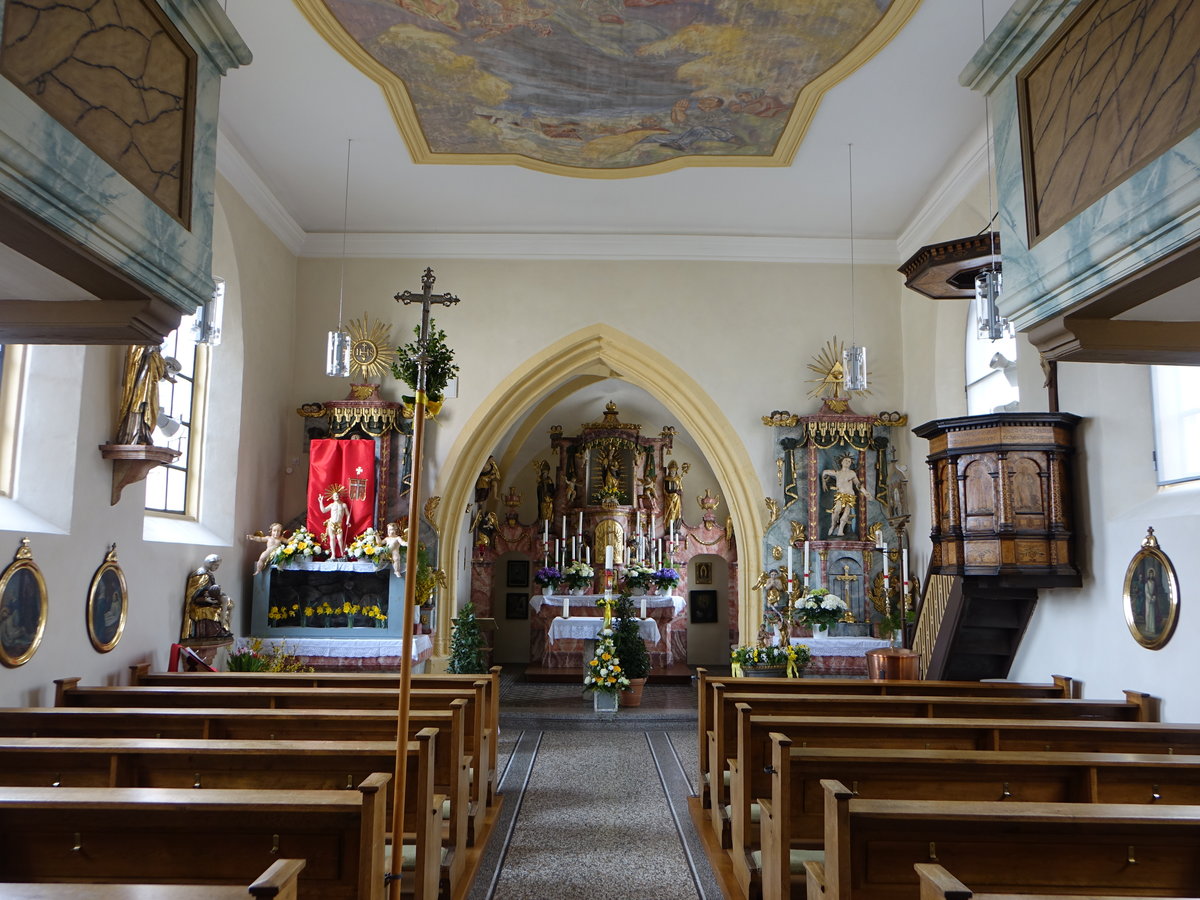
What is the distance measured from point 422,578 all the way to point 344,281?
4107 millimetres

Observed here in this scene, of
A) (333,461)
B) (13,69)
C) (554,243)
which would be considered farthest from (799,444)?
(13,69)

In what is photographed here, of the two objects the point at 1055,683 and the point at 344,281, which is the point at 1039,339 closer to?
the point at 1055,683

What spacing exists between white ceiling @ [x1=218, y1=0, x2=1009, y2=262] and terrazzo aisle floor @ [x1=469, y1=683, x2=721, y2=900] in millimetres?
6022

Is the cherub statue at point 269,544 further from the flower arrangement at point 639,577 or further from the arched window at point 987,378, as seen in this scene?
the arched window at point 987,378

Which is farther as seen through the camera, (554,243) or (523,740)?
(554,243)

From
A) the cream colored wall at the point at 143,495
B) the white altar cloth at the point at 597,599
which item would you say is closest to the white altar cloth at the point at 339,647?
the cream colored wall at the point at 143,495

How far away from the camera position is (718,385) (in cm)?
1162

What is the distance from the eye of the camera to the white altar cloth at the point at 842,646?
1041 cm

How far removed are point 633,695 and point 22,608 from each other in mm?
6863

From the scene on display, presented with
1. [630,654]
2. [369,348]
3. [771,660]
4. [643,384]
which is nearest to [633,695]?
[630,654]

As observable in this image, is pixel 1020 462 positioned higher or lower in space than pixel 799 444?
lower

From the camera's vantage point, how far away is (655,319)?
11742 mm

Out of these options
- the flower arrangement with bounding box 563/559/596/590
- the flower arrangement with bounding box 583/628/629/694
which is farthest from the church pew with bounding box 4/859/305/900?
the flower arrangement with bounding box 563/559/596/590

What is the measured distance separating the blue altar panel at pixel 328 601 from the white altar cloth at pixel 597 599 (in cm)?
335
